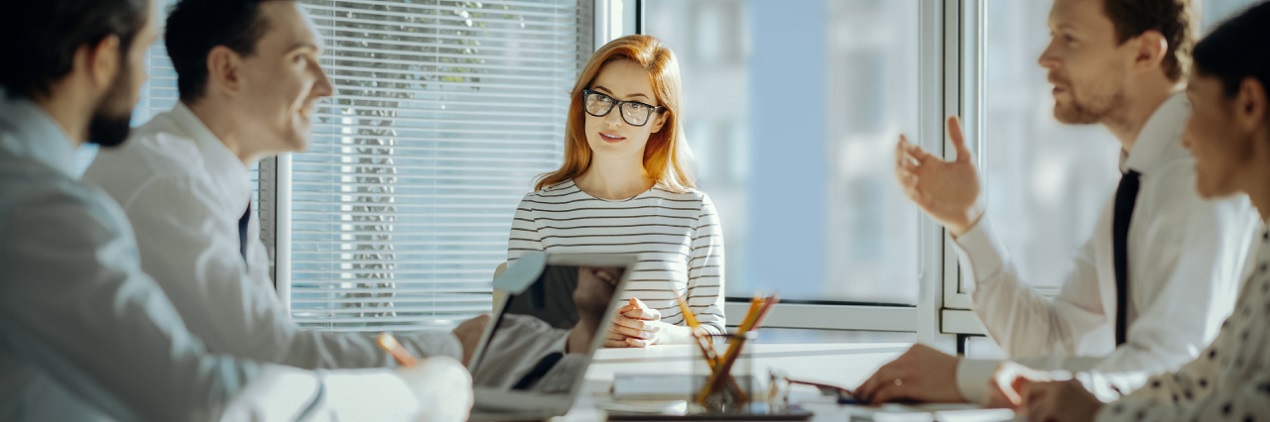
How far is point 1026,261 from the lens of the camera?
384 centimetres

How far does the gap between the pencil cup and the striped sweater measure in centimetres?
132

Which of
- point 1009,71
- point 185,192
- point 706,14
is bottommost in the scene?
point 185,192

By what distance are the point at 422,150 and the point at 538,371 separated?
8.26 ft

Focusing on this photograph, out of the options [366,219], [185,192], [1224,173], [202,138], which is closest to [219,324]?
[185,192]

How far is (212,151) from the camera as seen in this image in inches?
68.5

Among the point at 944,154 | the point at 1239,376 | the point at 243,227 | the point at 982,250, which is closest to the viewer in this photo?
the point at 1239,376

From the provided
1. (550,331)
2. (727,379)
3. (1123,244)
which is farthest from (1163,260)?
(550,331)

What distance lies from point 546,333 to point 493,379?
0.11 m

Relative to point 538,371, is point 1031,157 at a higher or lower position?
higher

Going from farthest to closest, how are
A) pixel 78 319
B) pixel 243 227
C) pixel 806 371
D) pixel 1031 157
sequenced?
pixel 1031 157 → pixel 806 371 → pixel 243 227 → pixel 78 319

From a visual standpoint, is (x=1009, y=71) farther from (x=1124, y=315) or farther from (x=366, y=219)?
(x=366, y=219)

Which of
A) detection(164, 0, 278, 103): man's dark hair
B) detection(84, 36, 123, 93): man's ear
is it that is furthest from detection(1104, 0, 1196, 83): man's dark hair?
detection(84, 36, 123, 93): man's ear

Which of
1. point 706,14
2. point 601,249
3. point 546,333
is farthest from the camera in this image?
point 706,14

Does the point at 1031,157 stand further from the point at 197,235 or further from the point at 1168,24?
the point at 197,235
